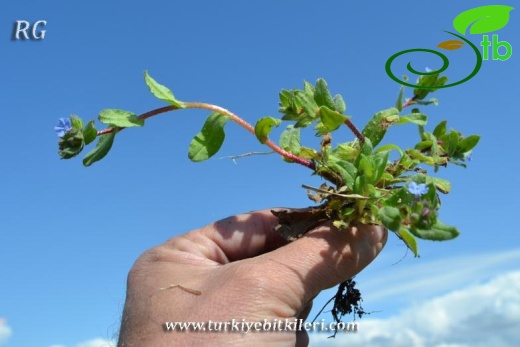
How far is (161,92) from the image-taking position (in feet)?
8.13

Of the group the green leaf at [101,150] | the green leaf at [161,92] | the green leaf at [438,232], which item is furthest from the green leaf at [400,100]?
the green leaf at [101,150]

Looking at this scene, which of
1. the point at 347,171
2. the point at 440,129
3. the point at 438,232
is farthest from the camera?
the point at 440,129

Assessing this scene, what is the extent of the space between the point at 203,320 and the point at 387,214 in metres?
0.77

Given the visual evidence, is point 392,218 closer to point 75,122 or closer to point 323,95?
point 323,95

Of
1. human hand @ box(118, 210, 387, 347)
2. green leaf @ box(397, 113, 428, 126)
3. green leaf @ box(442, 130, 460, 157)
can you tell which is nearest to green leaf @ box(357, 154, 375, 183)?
human hand @ box(118, 210, 387, 347)

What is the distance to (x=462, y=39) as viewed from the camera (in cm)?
334

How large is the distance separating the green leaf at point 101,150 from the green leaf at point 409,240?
3.91 feet

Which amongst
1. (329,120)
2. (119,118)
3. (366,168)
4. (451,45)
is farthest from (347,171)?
(451,45)

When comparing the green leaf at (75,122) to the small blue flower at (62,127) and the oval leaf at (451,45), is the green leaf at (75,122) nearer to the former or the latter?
the small blue flower at (62,127)

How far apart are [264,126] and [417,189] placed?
70 cm

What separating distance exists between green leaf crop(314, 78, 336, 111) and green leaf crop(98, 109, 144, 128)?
0.73 metres

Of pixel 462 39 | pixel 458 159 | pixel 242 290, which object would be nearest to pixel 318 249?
pixel 242 290

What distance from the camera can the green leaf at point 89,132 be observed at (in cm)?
242

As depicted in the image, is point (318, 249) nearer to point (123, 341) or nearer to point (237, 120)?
point (237, 120)
